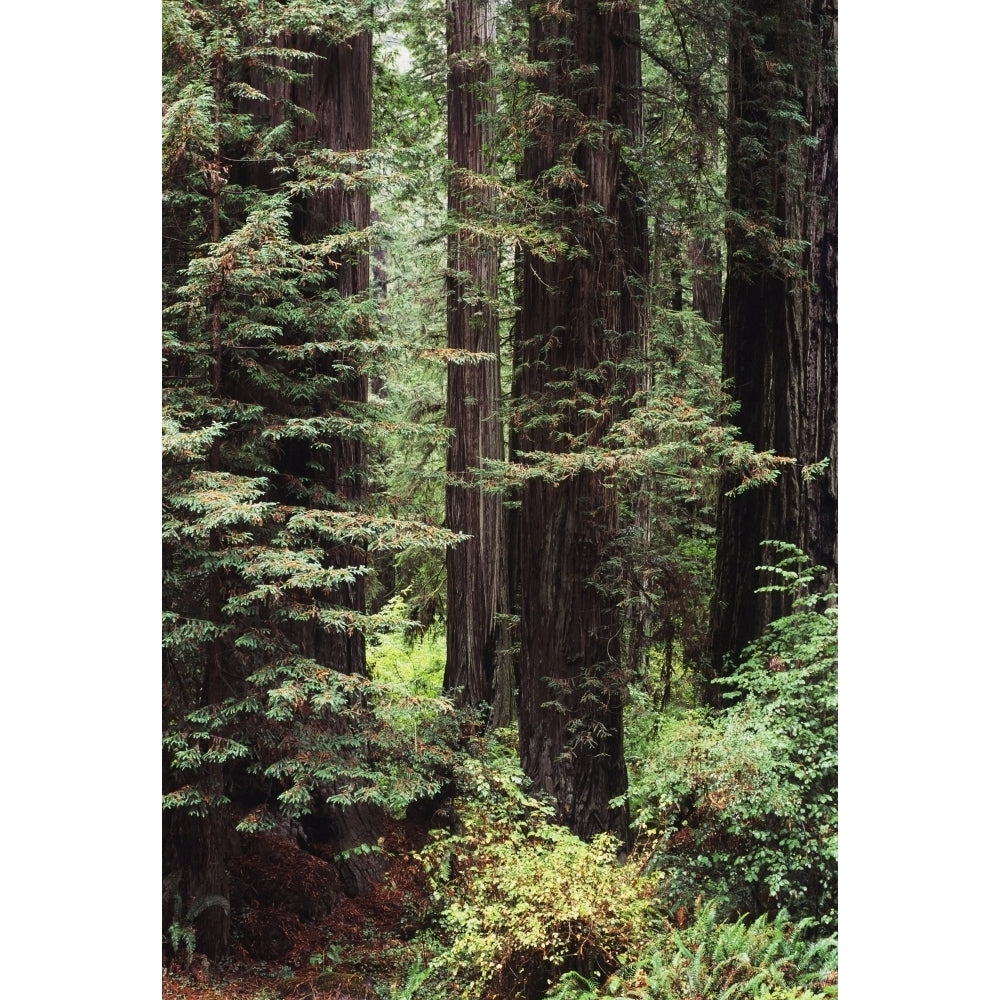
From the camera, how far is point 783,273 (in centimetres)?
493

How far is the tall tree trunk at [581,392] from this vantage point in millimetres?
4652

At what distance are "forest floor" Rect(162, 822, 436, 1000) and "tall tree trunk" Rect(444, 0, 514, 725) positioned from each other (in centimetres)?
207

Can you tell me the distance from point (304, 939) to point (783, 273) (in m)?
4.22

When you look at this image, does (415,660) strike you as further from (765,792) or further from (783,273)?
(783,273)

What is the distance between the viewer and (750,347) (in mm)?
5184

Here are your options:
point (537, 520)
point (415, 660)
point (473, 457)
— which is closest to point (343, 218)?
point (537, 520)

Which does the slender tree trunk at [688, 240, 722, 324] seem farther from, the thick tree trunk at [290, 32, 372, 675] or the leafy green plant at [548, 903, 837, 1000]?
the leafy green plant at [548, 903, 837, 1000]

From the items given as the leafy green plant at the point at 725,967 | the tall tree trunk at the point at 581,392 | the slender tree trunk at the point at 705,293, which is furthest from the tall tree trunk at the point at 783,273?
the leafy green plant at the point at 725,967

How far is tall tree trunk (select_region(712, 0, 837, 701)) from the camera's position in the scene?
15.4 ft

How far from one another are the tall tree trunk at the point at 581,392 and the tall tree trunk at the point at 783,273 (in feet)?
2.10

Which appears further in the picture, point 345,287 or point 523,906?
point 345,287
